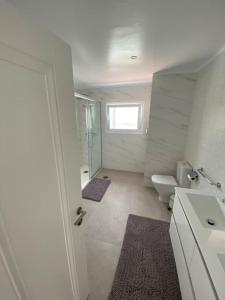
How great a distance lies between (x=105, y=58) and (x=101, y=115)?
1.92 m

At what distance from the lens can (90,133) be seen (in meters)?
3.37

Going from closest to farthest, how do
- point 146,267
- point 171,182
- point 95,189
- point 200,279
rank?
point 200,279 → point 146,267 → point 171,182 → point 95,189

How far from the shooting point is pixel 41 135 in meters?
0.62

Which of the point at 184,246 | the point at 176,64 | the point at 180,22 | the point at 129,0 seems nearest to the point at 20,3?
the point at 129,0

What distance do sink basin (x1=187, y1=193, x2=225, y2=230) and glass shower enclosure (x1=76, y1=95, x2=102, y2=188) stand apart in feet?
7.40

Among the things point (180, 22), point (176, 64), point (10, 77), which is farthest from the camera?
point (176, 64)

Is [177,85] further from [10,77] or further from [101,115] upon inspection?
[10,77]

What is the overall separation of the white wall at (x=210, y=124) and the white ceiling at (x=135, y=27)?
28 cm

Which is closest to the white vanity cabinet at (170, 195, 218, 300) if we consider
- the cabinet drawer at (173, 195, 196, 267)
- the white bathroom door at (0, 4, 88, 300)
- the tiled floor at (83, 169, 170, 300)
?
the cabinet drawer at (173, 195, 196, 267)

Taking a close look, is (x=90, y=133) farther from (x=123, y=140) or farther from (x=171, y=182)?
(x=171, y=182)

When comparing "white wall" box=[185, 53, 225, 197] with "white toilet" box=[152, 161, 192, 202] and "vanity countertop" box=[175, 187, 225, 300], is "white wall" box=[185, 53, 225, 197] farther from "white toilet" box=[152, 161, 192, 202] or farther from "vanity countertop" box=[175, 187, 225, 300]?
"vanity countertop" box=[175, 187, 225, 300]

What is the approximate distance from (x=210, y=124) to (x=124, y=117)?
82.5 inches

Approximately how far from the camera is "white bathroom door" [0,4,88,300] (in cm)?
48

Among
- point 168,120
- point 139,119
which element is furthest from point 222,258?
point 139,119
